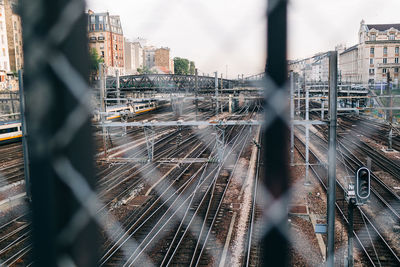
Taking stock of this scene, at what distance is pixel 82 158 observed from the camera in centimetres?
51

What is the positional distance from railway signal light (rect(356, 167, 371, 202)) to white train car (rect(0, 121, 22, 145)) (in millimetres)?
8689

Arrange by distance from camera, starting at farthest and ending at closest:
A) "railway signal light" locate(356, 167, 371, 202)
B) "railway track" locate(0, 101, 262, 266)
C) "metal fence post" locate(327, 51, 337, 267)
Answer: "railway track" locate(0, 101, 262, 266), "railway signal light" locate(356, 167, 371, 202), "metal fence post" locate(327, 51, 337, 267)

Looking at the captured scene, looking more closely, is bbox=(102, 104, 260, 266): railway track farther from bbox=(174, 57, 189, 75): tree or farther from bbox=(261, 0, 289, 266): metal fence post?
bbox=(261, 0, 289, 266): metal fence post

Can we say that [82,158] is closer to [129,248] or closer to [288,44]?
[288,44]

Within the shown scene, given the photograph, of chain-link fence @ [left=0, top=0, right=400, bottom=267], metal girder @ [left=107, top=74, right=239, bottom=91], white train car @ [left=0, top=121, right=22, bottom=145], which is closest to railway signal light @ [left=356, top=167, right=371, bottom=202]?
chain-link fence @ [left=0, top=0, right=400, bottom=267]

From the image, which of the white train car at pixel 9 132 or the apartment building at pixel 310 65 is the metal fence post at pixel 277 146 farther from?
the white train car at pixel 9 132

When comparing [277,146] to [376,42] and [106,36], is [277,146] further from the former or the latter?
[376,42]

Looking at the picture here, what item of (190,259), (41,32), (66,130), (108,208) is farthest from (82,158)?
(108,208)

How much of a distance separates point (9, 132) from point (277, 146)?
405 inches

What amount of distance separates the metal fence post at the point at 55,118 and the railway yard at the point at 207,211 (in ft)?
3.89

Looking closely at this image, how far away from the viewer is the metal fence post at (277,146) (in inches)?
20.6

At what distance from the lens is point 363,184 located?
2641 mm

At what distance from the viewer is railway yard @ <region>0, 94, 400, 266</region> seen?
3.69 m

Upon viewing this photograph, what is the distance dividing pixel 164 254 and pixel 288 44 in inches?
140
